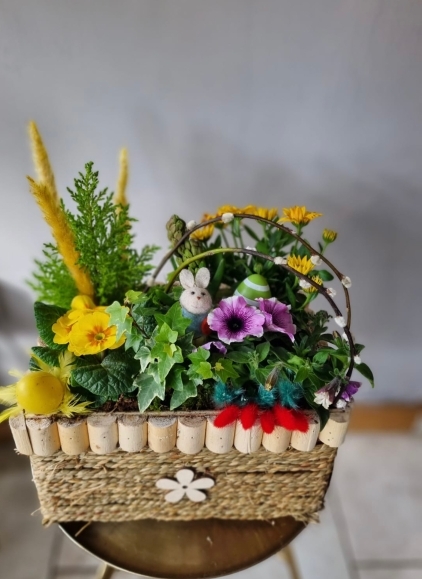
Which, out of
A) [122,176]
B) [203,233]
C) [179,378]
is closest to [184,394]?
[179,378]

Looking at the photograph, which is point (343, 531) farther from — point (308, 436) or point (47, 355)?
point (47, 355)

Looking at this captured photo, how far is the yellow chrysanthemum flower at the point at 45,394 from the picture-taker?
1.97ft

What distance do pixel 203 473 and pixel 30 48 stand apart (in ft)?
2.28

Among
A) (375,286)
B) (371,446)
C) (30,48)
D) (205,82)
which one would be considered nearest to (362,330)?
(375,286)

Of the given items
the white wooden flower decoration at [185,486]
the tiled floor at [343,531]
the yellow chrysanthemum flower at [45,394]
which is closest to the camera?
the yellow chrysanthemum flower at [45,394]

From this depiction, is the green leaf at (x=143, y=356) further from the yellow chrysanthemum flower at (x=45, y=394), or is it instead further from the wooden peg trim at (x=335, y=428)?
the wooden peg trim at (x=335, y=428)

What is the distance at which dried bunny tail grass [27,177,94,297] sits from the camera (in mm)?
620

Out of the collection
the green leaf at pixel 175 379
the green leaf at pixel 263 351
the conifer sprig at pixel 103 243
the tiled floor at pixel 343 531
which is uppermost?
the conifer sprig at pixel 103 243

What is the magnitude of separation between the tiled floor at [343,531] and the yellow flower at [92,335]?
2.44 ft

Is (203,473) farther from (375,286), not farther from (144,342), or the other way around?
(375,286)

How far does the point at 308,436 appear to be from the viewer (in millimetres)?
649

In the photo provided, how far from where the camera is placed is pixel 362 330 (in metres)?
1.21

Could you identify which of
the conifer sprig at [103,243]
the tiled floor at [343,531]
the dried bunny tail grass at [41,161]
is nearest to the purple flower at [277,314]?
the conifer sprig at [103,243]

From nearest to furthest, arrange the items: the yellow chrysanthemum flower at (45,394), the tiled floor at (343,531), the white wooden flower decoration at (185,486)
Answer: the yellow chrysanthemum flower at (45,394), the white wooden flower decoration at (185,486), the tiled floor at (343,531)
